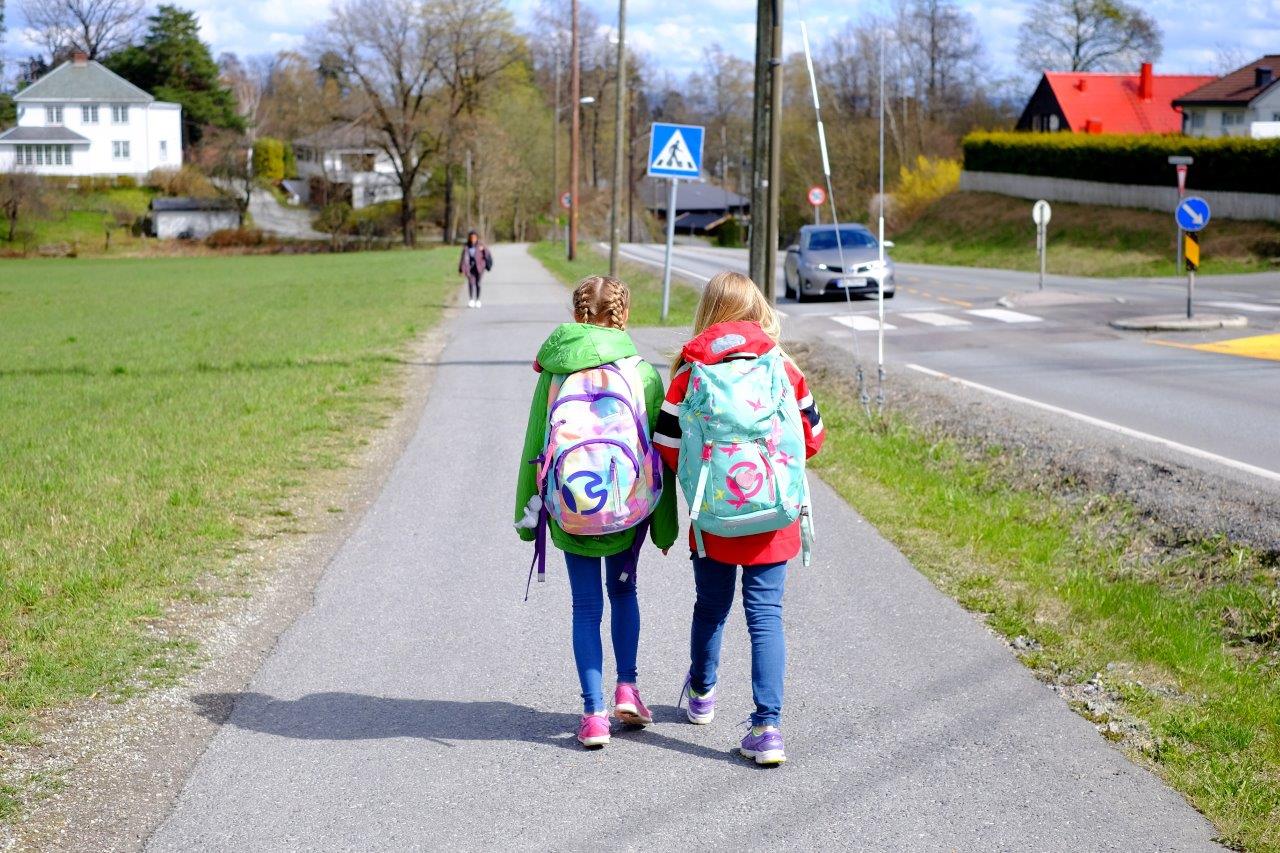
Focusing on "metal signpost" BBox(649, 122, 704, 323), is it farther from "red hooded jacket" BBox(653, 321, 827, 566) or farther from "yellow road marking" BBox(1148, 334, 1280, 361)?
"red hooded jacket" BBox(653, 321, 827, 566)

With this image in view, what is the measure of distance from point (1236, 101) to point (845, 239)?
43.8 meters

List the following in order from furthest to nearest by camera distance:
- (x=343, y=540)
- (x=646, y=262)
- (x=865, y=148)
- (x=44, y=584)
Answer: (x=865, y=148) → (x=646, y=262) → (x=343, y=540) → (x=44, y=584)

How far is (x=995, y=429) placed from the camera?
1145cm

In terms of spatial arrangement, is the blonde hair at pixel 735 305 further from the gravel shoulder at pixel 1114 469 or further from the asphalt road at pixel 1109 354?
the asphalt road at pixel 1109 354

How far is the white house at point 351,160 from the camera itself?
90.1m

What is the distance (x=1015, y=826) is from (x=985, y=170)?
5970 centimetres

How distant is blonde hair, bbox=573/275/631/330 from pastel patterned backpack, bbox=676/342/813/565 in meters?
0.39

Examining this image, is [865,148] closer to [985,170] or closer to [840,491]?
[985,170]

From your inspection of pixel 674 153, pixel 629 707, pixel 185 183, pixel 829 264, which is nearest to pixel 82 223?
pixel 185 183

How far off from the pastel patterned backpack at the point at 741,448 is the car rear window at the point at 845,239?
2469cm

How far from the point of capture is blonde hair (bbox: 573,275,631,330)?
470cm

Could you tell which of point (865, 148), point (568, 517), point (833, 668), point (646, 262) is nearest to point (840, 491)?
Result: point (833, 668)

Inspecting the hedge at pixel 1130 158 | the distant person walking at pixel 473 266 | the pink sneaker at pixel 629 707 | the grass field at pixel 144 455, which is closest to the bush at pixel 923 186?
the hedge at pixel 1130 158

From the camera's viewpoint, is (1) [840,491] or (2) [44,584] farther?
(1) [840,491]
